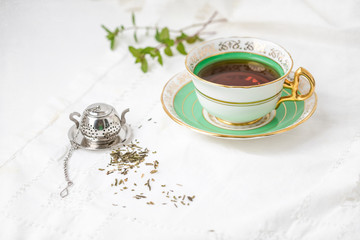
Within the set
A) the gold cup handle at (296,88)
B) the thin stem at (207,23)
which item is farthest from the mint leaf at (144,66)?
the gold cup handle at (296,88)

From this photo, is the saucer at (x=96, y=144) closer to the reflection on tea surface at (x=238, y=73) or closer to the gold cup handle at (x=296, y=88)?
the reflection on tea surface at (x=238, y=73)

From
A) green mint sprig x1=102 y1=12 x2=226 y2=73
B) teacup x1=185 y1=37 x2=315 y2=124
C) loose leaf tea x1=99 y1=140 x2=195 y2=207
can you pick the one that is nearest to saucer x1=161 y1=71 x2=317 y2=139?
teacup x1=185 y1=37 x2=315 y2=124

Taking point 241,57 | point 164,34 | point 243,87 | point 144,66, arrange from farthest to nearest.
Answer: point 164,34 → point 144,66 → point 241,57 → point 243,87

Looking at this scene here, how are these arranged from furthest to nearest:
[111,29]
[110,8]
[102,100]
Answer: [110,8] < [111,29] < [102,100]

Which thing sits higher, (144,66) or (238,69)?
(238,69)

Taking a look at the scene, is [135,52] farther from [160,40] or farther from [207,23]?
[207,23]

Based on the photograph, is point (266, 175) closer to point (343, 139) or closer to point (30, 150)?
point (343, 139)

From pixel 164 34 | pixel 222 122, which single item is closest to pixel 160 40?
pixel 164 34

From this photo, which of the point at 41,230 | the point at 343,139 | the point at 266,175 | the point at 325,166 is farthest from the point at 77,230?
the point at 343,139
